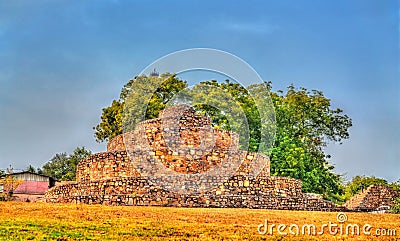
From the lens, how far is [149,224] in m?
16.3

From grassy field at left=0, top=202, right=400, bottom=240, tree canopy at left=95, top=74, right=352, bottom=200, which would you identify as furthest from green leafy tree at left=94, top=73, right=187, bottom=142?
grassy field at left=0, top=202, right=400, bottom=240

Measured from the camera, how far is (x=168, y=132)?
2848 cm

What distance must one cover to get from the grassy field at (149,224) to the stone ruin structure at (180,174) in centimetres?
416

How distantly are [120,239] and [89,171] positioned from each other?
16.0m

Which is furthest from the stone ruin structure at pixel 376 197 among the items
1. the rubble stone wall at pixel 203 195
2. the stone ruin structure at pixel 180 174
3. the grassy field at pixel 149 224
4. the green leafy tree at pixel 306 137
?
the grassy field at pixel 149 224

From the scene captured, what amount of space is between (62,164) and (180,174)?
48.0 m

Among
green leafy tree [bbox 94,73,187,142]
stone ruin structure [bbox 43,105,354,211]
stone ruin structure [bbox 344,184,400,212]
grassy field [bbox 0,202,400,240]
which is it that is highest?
green leafy tree [bbox 94,73,187,142]

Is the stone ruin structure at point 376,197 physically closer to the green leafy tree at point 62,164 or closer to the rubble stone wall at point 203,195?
the rubble stone wall at point 203,195

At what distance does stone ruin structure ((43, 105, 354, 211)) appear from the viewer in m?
24.8

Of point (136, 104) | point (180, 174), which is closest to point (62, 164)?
point (136, 104)

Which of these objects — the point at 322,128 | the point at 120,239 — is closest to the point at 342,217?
the point at 120,239

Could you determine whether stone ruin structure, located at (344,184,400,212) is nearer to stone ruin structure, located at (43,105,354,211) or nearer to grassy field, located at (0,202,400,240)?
stone ruin structure, located at (43,105,354,211)

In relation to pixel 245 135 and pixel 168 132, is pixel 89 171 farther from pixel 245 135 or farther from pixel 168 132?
pixel 245 135

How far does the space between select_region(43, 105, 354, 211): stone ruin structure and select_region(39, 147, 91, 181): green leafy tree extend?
3672 centimetres
